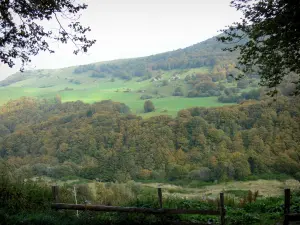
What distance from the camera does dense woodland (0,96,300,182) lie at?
49562 mm

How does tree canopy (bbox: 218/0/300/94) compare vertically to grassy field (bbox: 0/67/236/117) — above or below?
above

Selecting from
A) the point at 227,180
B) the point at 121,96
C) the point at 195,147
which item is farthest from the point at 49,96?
the point at 227,180

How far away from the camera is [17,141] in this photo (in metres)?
70.9

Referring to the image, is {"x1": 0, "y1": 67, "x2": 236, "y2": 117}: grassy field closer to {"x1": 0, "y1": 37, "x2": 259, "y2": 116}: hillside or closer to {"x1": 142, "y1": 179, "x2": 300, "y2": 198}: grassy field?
{"x1": 0, "y1": 37, "x2": 259, "y2": 116}: hillside

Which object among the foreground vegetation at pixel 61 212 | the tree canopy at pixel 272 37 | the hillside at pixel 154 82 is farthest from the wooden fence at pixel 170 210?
the hillside at pixel 154 82

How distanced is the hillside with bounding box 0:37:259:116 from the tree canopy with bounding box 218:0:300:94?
70.7 meters

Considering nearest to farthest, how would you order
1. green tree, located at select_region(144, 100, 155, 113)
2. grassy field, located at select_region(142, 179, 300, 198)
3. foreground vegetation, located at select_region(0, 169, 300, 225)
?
foreground vegetation, located at select_region(0, 169, 300, 225) < grassy field, located at select_region(142, 179, 300, 198) < green tree, located at select_region(144, 100, 155, 113)

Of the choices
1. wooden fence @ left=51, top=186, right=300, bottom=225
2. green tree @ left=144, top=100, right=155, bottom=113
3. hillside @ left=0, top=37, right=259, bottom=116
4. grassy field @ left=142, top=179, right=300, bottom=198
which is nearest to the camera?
wooden fence @ left=51, top=186, right=300, bottom=225

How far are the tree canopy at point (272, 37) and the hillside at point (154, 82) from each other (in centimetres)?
7074

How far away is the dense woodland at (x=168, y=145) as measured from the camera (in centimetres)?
4956

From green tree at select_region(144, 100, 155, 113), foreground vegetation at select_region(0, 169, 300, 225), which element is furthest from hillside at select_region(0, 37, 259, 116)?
foreground vegetation at select_region(0, 169, 300, 225)

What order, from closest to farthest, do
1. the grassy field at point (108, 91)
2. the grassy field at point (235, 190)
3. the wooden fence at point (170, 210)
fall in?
the wooden fence at point (170, 210)
the grassy field at point (235, 190)
the grassy field at point (108, 91)

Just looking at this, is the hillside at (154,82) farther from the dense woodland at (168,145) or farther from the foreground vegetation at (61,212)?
the foreground vegetation at (61,212)

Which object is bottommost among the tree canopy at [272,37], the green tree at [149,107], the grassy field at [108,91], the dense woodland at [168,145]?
the dense woodland at [168,145]
